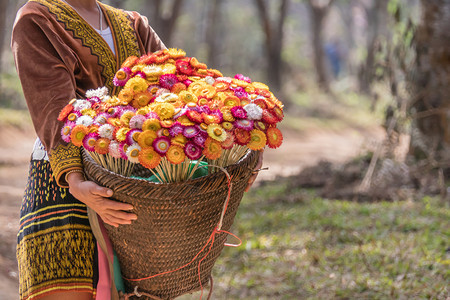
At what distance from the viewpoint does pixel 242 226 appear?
5.32 metres

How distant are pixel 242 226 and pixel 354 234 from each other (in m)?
1.25

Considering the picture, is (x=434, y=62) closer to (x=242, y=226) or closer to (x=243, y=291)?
(x=242, y=226)

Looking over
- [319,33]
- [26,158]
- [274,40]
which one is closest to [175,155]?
[26,158]

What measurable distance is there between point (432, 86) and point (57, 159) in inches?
199

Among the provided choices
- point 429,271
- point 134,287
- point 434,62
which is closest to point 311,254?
point 429,271

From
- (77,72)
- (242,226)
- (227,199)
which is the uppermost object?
(77,72)

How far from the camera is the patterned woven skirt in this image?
1.87 meters

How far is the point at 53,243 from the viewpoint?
1.88 m

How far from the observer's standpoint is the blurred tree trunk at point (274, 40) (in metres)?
13.4

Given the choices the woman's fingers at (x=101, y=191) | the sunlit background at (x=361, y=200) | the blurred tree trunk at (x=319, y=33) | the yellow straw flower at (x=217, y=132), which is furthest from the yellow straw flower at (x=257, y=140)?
the blurred tree trunk at (x=319, y=33)

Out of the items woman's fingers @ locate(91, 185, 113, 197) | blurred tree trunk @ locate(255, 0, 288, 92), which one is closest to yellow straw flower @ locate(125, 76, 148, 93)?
woman's fingers @ locate(91, 185, 113, 197)

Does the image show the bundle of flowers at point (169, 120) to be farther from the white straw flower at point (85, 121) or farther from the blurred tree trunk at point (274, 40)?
the blurred tree trunk at point (274, 40)

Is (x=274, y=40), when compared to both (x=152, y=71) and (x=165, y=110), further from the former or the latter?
(x=165, y=110)

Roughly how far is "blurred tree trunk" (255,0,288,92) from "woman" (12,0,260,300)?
11675 mm
